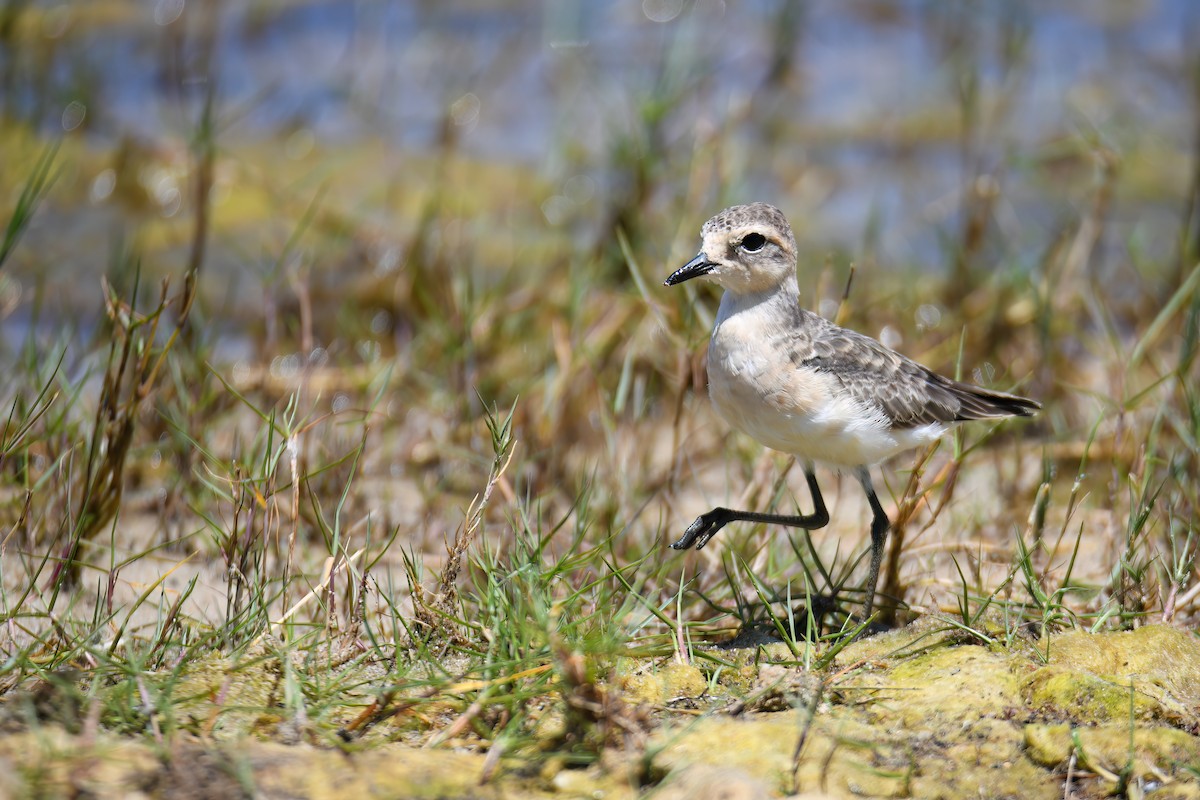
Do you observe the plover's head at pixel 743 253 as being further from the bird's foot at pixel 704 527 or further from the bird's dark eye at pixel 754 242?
the bird's foot at pixel 704 527

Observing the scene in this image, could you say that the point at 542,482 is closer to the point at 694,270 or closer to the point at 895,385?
the point at 694,270

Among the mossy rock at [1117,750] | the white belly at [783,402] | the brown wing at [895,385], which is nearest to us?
the mossy rock at [1117,750]

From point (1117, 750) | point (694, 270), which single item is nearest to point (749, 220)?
point (694, 270)

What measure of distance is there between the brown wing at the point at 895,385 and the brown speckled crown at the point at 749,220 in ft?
1.04

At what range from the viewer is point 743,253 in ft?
12.5

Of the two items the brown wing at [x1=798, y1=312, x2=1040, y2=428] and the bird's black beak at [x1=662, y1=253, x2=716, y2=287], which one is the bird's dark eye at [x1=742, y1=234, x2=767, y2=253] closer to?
the bird's black beak at [x1=662, y1=253, x2=716, y2=287]

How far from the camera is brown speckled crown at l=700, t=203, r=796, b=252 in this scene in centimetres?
382

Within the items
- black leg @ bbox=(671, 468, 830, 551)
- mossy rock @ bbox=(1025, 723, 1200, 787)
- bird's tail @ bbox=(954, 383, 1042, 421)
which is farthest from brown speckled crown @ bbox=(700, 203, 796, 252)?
mossy rock @ bbox=(1025, 723, 1200, 787)

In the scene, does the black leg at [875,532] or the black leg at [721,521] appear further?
Result: the black leg at [721,521]

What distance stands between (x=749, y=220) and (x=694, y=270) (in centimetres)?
23

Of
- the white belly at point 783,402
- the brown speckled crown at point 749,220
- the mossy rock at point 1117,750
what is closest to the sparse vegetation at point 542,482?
the mossy rock at point 1117,750

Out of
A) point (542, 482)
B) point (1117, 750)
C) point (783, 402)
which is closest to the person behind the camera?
point (1117, 750)

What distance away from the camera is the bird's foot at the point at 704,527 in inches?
148

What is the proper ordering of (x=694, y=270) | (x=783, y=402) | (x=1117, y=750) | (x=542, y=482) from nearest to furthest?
1. (x=1117, y=750)
2. (x=783, y=402)
3. (x=694, y=270)
4. (x=542, y=482)
